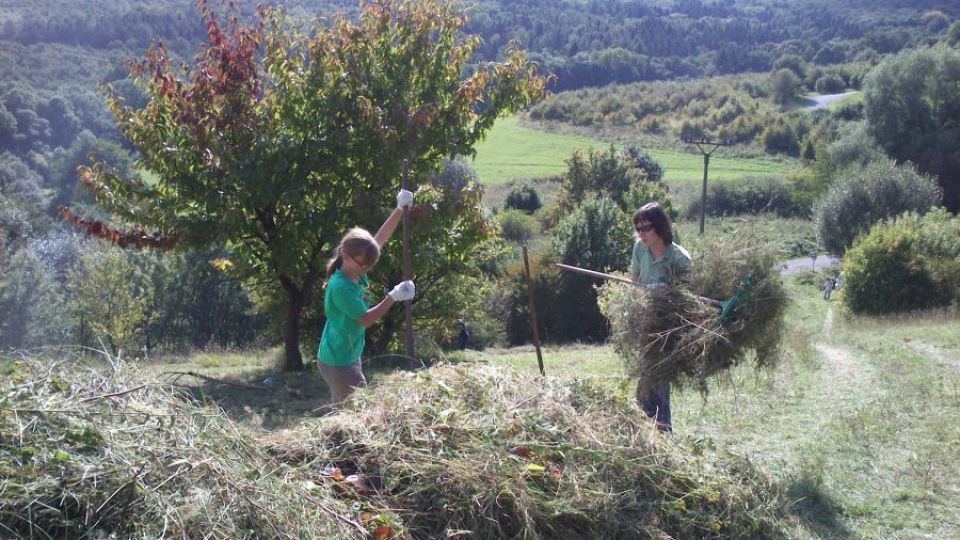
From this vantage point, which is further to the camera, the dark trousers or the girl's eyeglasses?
the dark trousers

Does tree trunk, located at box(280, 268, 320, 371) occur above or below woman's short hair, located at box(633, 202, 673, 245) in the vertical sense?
below

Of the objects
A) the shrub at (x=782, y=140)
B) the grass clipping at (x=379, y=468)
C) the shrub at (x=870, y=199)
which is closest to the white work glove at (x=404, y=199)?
the grass clipping at (x=379, y=468)

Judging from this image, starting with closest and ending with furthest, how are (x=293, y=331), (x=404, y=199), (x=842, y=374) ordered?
(x=404, y=199)
(x=842, y=374)
(x=293, y=331)

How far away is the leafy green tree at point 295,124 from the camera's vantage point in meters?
10.5

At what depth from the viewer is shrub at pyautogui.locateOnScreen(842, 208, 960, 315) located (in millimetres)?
25609

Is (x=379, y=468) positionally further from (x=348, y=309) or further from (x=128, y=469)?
(x=348, y=309)

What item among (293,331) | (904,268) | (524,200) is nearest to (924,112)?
(524,200)

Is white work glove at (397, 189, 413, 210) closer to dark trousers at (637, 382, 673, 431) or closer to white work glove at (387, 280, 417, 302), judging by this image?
white work glove at (387, 280, 417, 302)

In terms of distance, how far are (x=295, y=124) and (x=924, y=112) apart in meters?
50.8

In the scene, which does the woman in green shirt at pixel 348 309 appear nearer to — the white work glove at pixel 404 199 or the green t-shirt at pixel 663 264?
the white work glove at pixel 404 199

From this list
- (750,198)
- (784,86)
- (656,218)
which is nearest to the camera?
(656,218)

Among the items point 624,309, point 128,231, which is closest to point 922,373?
point 624,309

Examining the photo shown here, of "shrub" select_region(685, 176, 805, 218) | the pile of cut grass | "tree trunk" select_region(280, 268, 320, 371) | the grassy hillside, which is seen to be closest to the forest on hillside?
"shrub" select_region(685, 176, 805, 218)

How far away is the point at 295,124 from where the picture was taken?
10.9 m
